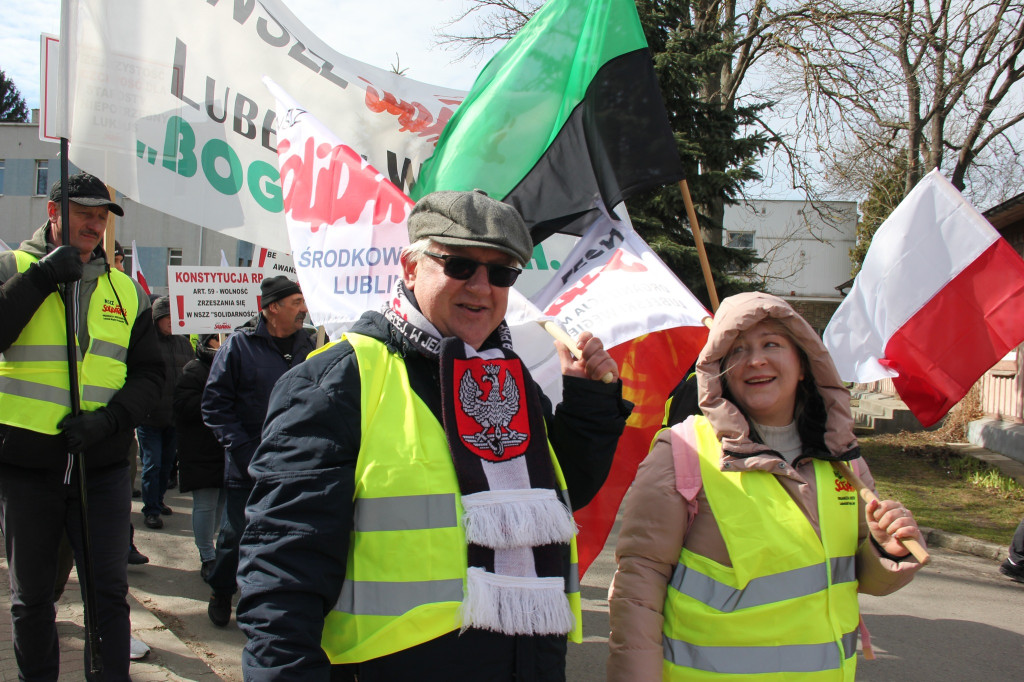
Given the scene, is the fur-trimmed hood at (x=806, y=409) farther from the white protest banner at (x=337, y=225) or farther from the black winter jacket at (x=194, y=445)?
the black winter jacket at (x=194, y=445)

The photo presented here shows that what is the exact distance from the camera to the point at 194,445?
5.37m

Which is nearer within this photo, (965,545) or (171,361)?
(965,545)

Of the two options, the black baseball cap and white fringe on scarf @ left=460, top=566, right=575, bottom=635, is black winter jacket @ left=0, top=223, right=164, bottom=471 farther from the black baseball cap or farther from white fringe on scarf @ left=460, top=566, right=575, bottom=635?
white fringe on scarf @ left=460, top=566, right=575, bottom=635

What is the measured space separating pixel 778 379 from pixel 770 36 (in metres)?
14.9

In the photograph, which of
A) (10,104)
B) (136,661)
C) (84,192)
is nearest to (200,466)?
(136,661)

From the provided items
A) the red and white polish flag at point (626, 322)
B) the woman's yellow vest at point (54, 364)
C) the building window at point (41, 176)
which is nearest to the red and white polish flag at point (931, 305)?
the red and white polish flag at point (626, 322)

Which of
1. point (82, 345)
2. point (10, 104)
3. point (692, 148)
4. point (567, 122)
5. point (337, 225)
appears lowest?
point (82, 345)

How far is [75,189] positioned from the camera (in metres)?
3.30

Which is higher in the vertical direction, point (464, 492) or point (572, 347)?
point (572, 347)

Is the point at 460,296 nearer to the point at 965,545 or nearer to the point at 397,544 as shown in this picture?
the point at 397,544

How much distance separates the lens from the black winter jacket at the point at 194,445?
533cm

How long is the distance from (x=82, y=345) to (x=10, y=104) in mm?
56352

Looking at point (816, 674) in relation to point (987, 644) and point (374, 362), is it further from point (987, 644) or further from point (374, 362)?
point (987, 644)

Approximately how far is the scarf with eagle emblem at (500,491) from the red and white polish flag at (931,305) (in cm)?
265
